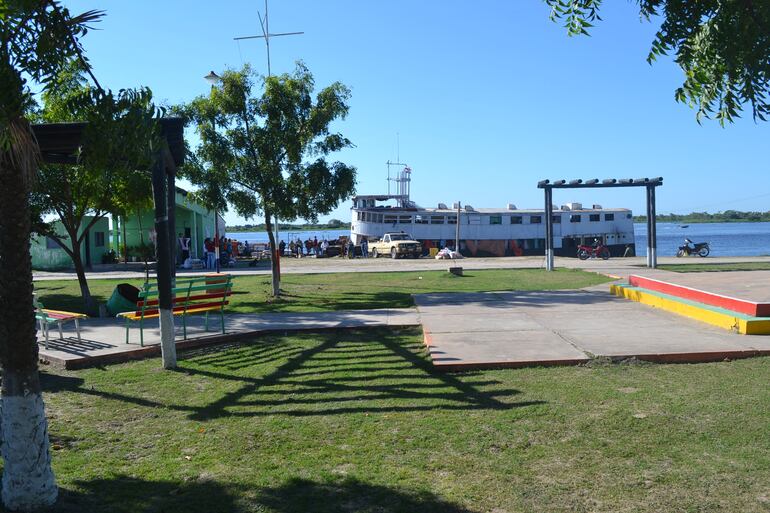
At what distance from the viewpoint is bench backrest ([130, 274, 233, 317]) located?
9.77 m

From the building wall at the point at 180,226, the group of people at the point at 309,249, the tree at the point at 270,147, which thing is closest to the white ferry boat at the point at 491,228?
the group of people at the point at 309,249

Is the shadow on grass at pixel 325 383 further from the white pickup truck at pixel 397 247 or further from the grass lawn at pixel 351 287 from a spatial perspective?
the white pickup truck at pixel 397 247

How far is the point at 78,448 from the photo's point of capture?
5480 mm

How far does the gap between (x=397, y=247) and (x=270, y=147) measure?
30.1 metres

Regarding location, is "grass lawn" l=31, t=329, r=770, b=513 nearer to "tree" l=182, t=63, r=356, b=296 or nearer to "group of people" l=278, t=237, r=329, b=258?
"tree" l=182, t=63, r=356, b=296

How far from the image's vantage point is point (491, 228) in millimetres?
56219

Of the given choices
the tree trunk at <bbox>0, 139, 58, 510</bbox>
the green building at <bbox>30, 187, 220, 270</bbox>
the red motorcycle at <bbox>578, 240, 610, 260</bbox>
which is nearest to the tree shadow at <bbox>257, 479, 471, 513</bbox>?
the tree trunk at <bbox>0, 139, 58, 510</bbox>

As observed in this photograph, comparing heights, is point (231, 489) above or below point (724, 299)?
below

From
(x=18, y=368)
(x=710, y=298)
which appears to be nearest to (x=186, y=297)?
(x=18, y=368)

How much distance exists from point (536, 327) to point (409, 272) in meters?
16.2

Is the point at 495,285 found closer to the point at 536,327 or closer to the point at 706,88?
the point at 536,327

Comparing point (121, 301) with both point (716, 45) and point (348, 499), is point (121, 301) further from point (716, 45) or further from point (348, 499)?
point (716, 45)

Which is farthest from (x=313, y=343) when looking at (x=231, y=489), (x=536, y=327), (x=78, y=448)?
(x=231, y=489)

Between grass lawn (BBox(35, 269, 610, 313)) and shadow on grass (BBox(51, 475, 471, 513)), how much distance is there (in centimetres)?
987
